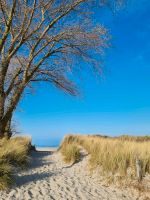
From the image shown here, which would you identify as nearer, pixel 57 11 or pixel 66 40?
pixel 57 11

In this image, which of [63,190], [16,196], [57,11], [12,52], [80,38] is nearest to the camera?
[16,196]

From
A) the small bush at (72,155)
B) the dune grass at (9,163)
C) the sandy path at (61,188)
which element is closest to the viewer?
the sandy path at (61,188)

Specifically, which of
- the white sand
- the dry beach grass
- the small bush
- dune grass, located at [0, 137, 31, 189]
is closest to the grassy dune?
the dry beach grass

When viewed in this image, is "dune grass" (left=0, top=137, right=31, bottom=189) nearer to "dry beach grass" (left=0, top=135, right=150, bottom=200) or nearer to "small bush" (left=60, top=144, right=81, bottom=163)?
"dry beach grass" (left=0, top=135, right=150, bottom=200)

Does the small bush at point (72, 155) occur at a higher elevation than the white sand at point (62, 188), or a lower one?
higher

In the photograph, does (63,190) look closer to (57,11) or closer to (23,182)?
(23,182)

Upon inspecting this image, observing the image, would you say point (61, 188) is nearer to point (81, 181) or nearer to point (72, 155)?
point (81, 181)

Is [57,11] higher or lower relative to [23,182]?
higher

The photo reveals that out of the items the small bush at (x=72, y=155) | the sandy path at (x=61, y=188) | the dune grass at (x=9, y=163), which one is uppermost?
the small bush at (x=72, y=155)

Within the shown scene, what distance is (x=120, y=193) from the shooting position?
11750mm

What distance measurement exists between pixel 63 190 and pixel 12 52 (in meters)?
6.68

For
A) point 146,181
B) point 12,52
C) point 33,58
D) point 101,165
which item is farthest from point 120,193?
point 33,58

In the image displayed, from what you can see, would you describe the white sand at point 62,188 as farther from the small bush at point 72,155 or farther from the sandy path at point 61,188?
the small bush at point 72,155

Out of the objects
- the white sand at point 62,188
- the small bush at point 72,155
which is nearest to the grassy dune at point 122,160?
the white sand at point 62,188
